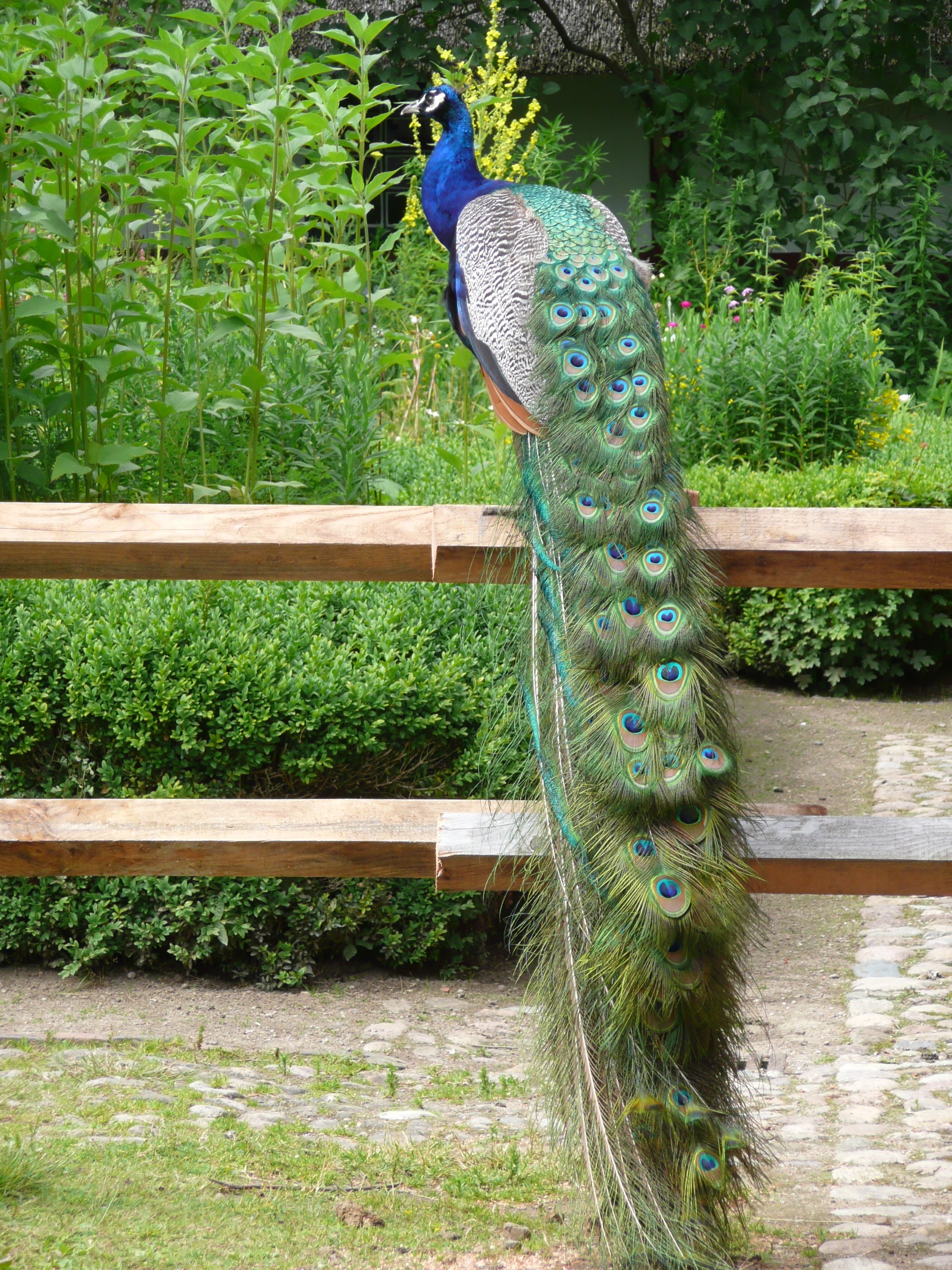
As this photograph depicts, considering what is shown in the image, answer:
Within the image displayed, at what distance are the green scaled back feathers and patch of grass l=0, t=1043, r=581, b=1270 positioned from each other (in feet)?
0.74

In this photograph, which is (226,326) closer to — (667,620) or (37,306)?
(37,306)

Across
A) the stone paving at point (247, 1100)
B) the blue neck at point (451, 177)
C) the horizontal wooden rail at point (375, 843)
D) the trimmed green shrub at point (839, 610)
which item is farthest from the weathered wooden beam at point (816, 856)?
the trimmed green shrub at point (839, 610)

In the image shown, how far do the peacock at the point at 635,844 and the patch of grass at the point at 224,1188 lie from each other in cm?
24

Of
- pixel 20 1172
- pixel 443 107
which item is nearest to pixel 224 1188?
pixel 20 1172

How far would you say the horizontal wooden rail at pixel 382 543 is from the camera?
2.04 metres

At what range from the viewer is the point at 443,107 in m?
3.73

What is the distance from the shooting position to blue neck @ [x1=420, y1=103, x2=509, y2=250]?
11.8 feet

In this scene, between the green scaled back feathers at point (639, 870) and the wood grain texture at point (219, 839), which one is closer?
the green scaled back feathers at point (639, 870)

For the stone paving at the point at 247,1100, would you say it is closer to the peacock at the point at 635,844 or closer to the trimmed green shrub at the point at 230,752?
the trimmed green shrub at the point at 230,752

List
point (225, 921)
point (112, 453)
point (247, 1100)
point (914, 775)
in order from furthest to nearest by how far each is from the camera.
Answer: point (914, 775) → point (112, 453) → point (225, 921) → point (247, 1100)

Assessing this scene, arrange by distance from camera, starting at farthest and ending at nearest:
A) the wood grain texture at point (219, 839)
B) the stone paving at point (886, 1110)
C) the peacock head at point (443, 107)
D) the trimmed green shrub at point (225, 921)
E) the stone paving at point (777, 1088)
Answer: the peacock head at point (443, 107) → the trimmed green shrub at point (225, 921) → the stone paving at point (777, 1088) → the stone paving at point (886, 1110) → the wood grain texture at point (219, 839)

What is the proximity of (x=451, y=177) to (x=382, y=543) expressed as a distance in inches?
76.4

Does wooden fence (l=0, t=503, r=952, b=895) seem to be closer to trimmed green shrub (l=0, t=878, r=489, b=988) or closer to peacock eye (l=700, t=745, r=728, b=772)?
peacock eye (l=700, t=745, r=728, b=772)

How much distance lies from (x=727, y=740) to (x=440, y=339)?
5.08 meters
